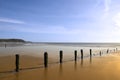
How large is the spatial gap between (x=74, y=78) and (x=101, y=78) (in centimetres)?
168

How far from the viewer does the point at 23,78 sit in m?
12.1

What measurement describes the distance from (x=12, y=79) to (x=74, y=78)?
149 inches

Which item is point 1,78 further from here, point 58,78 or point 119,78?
point 119,78

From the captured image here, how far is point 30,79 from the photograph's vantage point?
1172cm

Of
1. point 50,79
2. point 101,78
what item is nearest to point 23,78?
point 50,79

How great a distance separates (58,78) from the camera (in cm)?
1214

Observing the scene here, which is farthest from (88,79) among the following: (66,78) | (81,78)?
(66,78)

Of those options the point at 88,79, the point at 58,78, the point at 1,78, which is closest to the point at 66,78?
the point at 58,78

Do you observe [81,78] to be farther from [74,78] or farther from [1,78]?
[1,78]

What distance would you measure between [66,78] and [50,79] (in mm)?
995

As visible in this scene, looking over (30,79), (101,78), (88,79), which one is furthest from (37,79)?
(101,78)

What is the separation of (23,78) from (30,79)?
0.64m

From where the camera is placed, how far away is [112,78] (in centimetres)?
1208

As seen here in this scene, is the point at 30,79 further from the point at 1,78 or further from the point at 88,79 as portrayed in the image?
the point at 88,79
